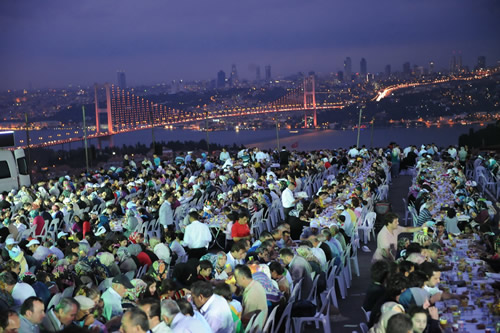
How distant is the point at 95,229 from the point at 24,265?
2.42 meters

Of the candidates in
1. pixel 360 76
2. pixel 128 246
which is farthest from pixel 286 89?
pixel 128 246

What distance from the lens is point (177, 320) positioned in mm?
4355

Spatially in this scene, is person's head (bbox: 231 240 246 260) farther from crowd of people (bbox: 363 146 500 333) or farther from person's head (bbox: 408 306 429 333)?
person's head (bbox: 408 306 429 333)

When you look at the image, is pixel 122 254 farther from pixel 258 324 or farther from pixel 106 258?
pixel 258 324

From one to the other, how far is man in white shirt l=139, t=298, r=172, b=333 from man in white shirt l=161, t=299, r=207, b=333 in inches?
1.4

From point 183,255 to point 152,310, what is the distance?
10.9 feet

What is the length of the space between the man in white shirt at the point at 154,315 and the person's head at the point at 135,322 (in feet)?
0.95

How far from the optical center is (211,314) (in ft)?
15.6

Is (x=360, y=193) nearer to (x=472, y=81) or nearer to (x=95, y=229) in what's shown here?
(x=95, y=229)

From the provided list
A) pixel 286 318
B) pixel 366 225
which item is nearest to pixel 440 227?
pixel 366 225

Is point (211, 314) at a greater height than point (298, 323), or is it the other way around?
point (211, 314)

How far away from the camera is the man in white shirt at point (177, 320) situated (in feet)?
14.1

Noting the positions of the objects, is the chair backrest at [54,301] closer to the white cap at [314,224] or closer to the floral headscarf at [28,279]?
the floral headscarf at [28,279]

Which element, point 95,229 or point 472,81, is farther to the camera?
point 472,81
